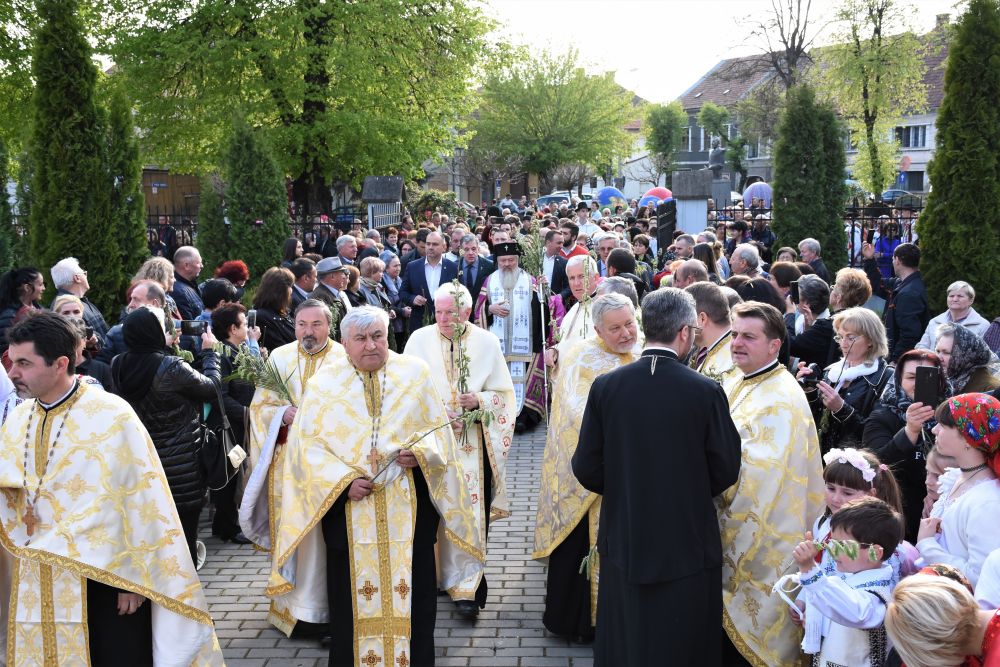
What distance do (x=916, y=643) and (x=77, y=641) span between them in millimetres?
3308

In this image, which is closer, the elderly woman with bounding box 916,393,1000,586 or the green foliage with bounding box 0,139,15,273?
the elderly woman with bounding box 916,393,1000,586

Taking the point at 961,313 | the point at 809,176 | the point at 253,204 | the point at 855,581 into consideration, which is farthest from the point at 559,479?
the point at 253,204

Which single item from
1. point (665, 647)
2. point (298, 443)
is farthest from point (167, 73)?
point (665, 647)

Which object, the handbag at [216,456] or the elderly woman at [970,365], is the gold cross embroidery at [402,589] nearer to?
the handbag at [216,456]

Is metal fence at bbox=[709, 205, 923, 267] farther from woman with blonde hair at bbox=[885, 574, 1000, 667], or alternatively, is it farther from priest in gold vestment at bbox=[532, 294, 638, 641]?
woman with blonde hair at bbox=[885, 574, 1000, 667]

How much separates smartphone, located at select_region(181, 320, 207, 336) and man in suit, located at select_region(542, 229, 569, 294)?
16.0 feet

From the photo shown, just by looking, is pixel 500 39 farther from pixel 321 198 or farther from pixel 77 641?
pixel 77 641

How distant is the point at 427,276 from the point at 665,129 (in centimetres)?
4837

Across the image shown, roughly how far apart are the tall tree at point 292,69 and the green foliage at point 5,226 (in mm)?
6568

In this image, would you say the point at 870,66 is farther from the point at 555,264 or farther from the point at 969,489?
the point at 969,489

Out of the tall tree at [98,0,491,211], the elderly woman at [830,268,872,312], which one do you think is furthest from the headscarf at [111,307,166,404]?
the tall tree at [98,0,491,211]

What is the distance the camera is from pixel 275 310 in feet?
24.7

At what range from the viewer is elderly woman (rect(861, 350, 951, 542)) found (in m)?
4.82

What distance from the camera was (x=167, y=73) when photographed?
23.2 m
